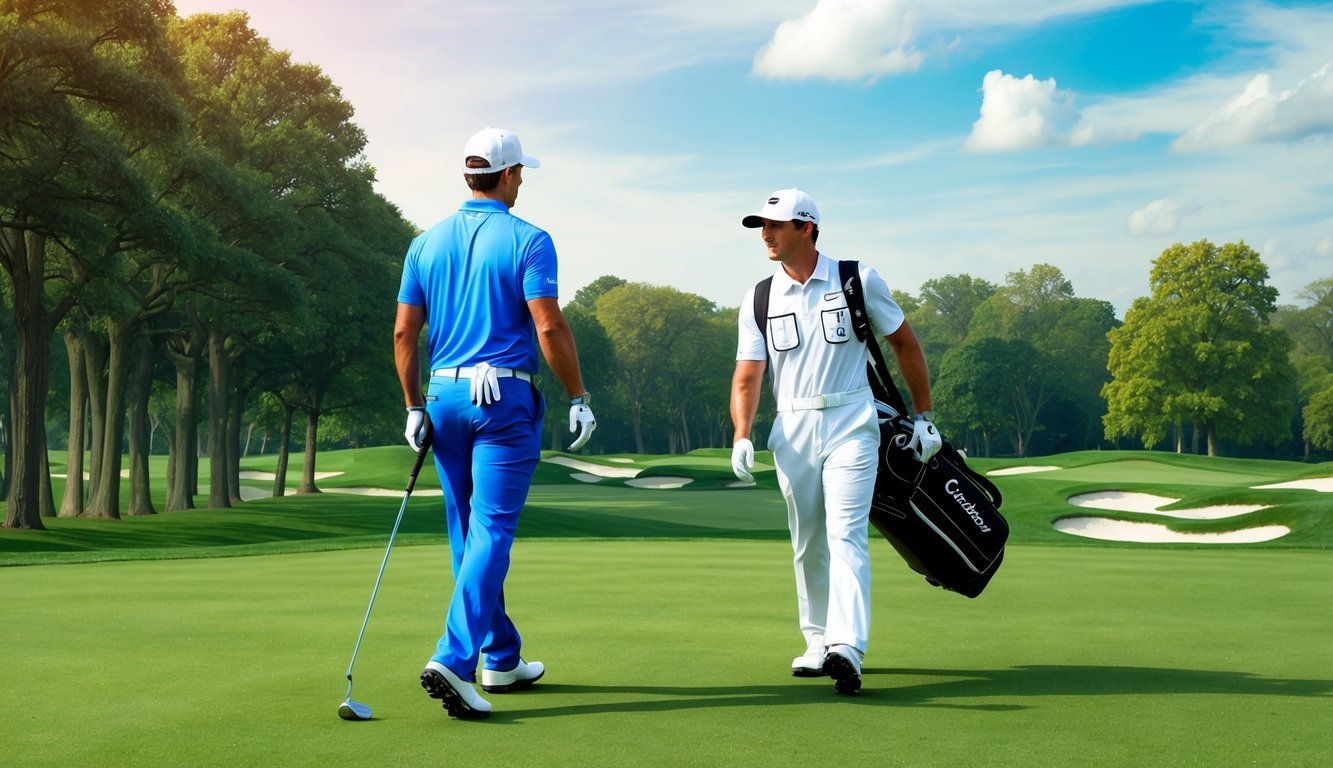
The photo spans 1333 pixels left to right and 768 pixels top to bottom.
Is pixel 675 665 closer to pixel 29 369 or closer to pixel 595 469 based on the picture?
pixel 29 369

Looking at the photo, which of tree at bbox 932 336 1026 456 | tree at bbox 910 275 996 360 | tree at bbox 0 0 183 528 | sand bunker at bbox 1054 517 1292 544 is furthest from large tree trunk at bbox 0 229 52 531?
tree at bbox 910 275 996 360

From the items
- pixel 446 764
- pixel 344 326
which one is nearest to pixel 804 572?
pixel 446 764

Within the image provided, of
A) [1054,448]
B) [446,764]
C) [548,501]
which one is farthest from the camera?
[1054,448]

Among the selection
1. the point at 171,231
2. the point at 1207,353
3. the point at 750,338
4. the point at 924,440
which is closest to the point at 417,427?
the point at 750,338

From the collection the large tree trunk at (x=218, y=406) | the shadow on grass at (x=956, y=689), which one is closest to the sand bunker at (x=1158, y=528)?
the shadow on grass at (x=956, y=689)

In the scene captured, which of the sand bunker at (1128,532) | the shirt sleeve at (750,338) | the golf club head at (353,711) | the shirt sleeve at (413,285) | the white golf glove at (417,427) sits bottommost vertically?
the sand bunker at (1128,532)

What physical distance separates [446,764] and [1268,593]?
8059 mm

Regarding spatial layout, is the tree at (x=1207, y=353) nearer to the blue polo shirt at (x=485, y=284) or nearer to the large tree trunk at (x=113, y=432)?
the large tree trunk at (x=113, y=432)

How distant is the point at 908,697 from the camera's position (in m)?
5.60

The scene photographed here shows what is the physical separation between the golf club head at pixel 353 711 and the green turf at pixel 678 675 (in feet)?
0.21

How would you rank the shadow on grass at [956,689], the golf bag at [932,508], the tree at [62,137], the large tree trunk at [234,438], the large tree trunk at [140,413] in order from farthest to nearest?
1. the large tree trunk at [234,438]
2. the large tree trunk at [140,413]
3. the tree at [62,137]
4. the golf bag at [932,508]
5. the shadow on grass at [956,689]

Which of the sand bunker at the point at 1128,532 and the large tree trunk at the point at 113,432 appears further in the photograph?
the large tree trunk at the point at 113,432

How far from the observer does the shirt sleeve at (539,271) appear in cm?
577

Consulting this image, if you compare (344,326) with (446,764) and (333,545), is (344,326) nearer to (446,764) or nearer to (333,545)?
(333,545)
